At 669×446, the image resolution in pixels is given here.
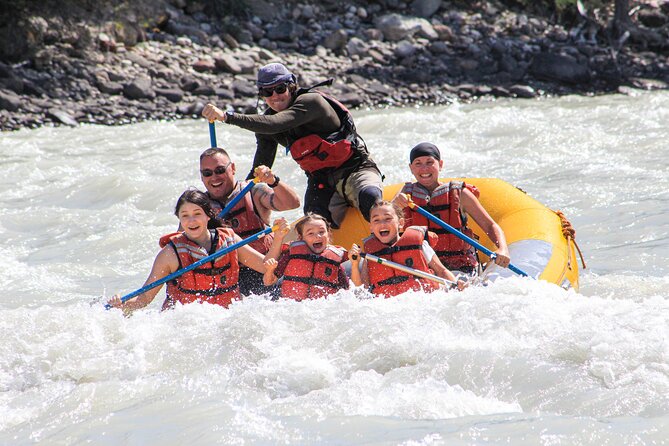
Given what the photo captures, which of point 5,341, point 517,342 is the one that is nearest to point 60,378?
point 5,341

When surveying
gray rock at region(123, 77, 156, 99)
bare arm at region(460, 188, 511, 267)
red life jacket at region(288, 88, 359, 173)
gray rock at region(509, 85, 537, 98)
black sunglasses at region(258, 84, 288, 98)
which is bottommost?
gray rock at region(509, 85, 537, 98)

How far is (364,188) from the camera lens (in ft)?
16.4

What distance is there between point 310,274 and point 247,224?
0.56m

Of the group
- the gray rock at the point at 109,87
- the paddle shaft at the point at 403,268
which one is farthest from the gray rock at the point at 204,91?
the paddle shaft at the point at 403,268

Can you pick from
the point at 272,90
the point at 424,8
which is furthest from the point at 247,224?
the point at 424,8

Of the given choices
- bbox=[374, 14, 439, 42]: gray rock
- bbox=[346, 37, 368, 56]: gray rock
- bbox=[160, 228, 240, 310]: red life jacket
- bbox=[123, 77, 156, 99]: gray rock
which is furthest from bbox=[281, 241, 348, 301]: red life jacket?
bbox=[374, 14, 439, 42]: gray rock

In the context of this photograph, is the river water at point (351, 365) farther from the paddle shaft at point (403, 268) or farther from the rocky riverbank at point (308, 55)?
the rocky riverbank at point (308, 55)

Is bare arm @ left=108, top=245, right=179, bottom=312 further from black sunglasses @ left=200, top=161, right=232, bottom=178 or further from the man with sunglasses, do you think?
black sunglasses @ left=200, top=161, right=232, bottom=178

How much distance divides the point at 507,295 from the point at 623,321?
0.55 m

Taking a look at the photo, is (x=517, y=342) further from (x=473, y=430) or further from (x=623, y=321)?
(x=473, y=430)

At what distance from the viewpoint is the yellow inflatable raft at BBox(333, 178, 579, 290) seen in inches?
194

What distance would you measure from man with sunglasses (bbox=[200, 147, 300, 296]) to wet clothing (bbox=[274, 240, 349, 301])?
0.29m

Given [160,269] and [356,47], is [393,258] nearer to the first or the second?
[160,269]

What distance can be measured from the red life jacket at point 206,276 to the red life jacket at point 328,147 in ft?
2.16
